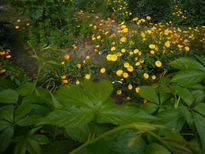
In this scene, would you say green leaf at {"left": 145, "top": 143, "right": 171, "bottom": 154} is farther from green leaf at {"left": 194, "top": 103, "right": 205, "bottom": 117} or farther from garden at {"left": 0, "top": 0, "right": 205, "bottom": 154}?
green leaf at {"left": 194, "top": 103, "right": 205, "bottom": 117}

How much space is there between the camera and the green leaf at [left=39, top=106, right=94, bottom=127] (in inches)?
15.1

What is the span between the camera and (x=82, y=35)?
3.26 metres

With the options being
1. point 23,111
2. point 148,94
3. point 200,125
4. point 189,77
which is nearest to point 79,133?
point 23,111

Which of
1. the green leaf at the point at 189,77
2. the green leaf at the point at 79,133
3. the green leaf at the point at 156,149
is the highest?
the green leaf at the point at 189,77

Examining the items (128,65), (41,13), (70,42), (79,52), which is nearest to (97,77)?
(128,65)

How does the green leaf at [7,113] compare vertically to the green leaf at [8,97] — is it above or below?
below

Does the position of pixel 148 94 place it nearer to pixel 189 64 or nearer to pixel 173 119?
pixel 173 119

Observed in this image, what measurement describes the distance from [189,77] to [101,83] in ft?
1.80

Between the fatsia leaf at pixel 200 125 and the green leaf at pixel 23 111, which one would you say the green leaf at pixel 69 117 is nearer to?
the green leaf at pixel 23 111

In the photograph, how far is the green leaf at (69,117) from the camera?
384 millimetres

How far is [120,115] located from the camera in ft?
1.37

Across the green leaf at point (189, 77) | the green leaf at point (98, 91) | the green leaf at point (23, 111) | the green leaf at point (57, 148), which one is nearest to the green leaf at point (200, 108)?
the green leaf at point (189, 77)

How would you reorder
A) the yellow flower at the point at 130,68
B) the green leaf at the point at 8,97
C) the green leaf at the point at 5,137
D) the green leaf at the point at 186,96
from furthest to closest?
the yellow flower at the point at 130,68, the green leaf at the point at 186,96, the green leaf at the point at 8,97, the green leaf at the point at 5,137

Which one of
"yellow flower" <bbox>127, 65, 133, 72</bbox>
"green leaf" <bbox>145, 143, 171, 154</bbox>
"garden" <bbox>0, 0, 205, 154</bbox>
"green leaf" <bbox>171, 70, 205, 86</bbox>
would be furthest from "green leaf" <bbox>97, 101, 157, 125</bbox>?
"yellow flower" <bbox>127, 65, 133, 72</bbox>
